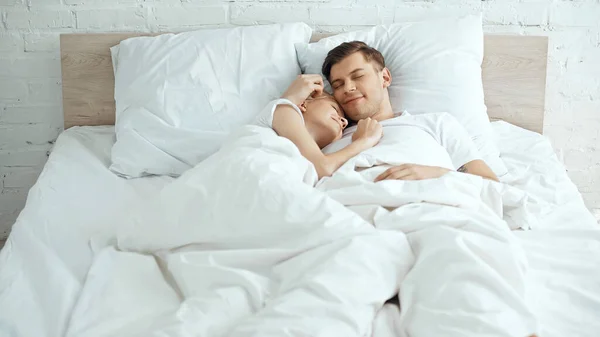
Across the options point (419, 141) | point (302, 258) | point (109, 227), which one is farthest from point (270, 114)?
point (302, 258)

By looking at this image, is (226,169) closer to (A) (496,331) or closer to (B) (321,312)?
(B) (321,312)

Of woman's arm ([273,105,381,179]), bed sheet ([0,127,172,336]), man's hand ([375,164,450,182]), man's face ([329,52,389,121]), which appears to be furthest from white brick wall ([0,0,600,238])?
man's hand ([375,164,450,182])

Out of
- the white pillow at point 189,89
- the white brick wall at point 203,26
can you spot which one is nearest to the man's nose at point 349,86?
the white pillow at point 189,89

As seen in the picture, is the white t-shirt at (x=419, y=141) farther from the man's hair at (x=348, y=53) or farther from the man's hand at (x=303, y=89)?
the man's hair at (x=348, y=53)

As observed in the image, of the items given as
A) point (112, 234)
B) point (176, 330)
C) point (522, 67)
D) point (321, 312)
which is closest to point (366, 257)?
point (321, 312)

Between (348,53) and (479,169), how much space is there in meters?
0.50

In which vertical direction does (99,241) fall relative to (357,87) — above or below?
below

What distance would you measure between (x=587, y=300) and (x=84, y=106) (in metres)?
1.67

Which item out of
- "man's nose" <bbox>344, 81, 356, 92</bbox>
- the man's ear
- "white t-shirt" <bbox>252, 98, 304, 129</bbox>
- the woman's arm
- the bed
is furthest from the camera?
the man's ear

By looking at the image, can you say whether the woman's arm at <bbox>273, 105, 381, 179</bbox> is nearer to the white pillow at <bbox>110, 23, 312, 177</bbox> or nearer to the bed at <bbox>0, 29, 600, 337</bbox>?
the white pillow at <bbox>110, 23, 312, 177</bbox>

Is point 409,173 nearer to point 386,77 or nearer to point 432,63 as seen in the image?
point 386,77

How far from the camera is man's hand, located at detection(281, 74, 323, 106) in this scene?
5.79 feet

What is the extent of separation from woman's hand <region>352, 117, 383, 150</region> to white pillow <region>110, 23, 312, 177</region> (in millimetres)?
355

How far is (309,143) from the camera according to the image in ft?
5.34
